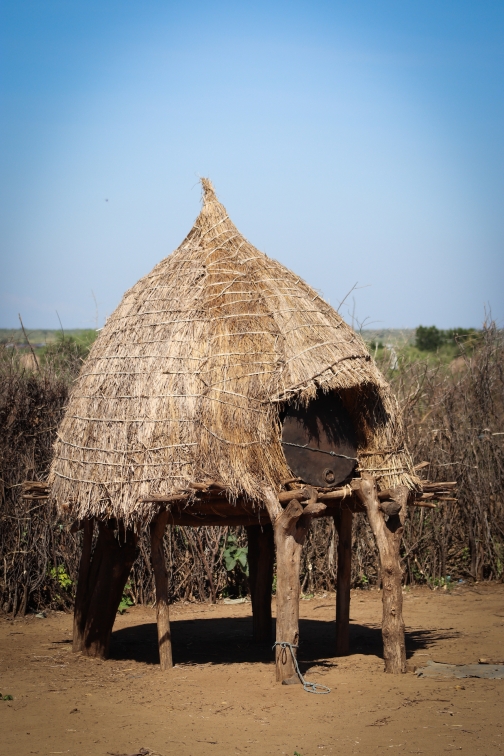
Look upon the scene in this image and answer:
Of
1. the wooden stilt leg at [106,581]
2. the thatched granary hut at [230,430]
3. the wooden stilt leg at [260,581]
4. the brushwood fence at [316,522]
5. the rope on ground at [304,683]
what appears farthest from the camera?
the brushwood fence at [316,522]

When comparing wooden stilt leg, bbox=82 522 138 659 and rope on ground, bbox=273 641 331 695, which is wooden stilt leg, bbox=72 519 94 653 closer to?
wooden stilt leg, bbox=82 522 138 659

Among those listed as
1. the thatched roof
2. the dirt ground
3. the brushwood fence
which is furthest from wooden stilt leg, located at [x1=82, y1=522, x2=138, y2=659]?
the brushwood fence

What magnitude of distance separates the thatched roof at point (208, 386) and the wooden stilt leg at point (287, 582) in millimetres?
295

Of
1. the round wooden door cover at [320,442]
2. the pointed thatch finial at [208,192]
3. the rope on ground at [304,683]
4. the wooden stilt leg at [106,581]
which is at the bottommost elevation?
the rope on ground at [304,683]

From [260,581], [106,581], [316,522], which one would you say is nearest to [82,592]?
[106,581]

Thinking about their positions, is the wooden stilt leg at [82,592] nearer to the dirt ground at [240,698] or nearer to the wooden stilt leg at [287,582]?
the dirt ground at [240,698]

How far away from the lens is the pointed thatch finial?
8.45 metres

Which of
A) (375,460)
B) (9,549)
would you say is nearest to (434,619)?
(375,460)

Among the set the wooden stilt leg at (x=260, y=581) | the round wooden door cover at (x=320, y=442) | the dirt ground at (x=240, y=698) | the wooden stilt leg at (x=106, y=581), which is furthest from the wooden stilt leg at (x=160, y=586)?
the wooden stilt leg at (x=260, y=581)

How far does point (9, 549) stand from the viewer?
1041 cm

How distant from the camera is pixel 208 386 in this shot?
6.94 meters

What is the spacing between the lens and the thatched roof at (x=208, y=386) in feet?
22.3

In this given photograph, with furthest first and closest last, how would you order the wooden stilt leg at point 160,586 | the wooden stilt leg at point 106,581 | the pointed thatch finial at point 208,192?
the pointed thatch finial at point 208,192
the wooden stilt leg at point 106,581
the wooden stilt leg at point 160,586

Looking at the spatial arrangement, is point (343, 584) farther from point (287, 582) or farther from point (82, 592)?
point (82, 592)
